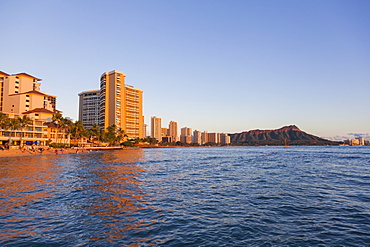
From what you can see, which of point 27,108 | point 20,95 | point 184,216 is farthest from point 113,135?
point 184,216

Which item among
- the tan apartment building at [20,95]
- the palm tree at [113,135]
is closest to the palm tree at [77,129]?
the palm tree at [113,135]

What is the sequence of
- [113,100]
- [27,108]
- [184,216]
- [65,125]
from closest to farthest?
[184,216] → [65,125] → [27,108] → [113,100]

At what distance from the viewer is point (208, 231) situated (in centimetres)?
1091

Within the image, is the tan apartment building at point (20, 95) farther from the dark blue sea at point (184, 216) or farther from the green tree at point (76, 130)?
the dark blue sea at point (184, 216)

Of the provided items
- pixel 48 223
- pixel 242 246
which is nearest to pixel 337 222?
pixel 242 246

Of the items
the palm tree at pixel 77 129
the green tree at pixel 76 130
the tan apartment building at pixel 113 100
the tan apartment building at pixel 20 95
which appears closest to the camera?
the green tree at pixel 76 130

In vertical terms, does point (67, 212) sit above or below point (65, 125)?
below

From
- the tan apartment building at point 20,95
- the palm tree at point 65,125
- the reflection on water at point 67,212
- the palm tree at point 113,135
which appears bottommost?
the reflection on water at point 67,212

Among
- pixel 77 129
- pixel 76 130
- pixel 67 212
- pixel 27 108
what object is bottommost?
pixel 67 212

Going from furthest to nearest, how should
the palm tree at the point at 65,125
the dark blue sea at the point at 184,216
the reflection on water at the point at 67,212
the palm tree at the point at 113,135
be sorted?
the palm tree at the point at 113,135, the palm tree at the point at 65,125, the reflection on water at the point at 67,212, the dark blue sea at the point at 184,216

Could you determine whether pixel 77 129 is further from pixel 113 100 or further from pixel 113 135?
pixel 113 100

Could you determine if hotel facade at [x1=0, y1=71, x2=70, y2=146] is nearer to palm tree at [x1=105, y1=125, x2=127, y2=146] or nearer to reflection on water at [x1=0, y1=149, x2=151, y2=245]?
palm tree at [x1=105, y1=125, x2=127, y2=146]

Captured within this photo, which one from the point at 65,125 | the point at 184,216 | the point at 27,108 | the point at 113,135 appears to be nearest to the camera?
the point at 184,216

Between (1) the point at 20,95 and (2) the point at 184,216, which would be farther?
(1) the point at 20,95
